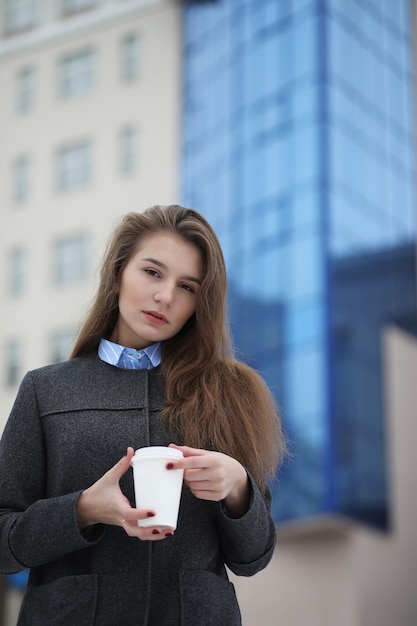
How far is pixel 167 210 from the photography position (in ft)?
7.54

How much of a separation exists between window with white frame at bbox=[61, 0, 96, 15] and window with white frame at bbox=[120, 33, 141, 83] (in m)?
1.65

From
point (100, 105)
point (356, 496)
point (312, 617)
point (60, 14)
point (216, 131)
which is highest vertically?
point (60, 14)

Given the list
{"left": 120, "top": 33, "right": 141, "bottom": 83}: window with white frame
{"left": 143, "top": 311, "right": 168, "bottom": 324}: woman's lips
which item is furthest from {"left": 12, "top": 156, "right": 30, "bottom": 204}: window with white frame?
{"left": 143, "top": 311, "right": 168, "bottom": 324}: woman's lips

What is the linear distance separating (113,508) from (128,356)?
47 cm

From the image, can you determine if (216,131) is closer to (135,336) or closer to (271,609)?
(271,609)

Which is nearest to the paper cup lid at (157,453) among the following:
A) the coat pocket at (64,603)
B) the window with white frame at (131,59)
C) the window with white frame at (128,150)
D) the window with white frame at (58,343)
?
the coat pocket at (64,603)

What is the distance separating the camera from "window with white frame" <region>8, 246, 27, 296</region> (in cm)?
2345

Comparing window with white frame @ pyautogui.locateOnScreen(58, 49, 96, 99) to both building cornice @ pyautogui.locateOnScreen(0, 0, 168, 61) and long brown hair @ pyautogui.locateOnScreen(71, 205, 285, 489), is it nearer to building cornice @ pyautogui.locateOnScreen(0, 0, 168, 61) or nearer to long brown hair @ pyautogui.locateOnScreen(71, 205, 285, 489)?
building cornice @ pyautogui.locateOnScreen(0, 0, 168, 61)

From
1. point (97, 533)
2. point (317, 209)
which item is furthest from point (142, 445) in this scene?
point (317, 209)

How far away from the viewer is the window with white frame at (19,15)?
83.6ft

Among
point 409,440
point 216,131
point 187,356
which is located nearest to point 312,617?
point 409,440

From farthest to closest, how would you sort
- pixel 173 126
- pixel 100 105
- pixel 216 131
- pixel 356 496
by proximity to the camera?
pixel 100 105 < pixel 173 126 < pixel 216 131 < pixel 356 496

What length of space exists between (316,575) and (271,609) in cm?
96

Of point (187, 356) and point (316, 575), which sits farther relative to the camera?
point (316, 575)
